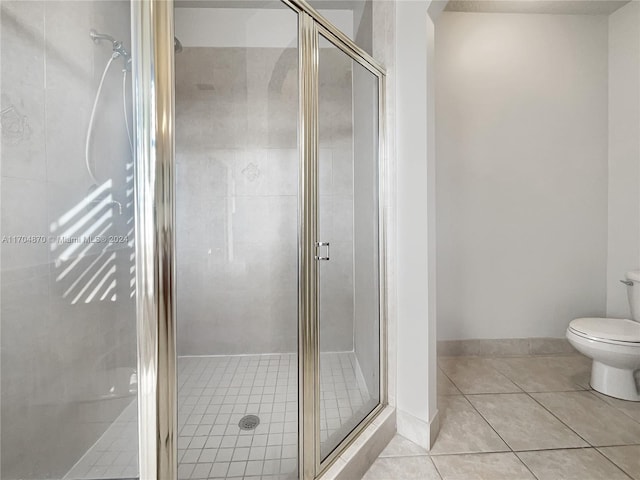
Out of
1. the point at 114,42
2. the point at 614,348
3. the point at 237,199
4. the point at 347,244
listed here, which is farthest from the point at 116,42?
the point at 614,348

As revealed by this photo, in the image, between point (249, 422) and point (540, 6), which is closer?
point (249, 422)

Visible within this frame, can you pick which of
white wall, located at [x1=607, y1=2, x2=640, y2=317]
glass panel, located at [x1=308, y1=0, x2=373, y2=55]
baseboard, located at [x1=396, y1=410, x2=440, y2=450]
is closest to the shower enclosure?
glass panel, located at [x1=308, y1=0, x2=373, y2=55]

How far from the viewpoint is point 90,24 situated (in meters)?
0.82

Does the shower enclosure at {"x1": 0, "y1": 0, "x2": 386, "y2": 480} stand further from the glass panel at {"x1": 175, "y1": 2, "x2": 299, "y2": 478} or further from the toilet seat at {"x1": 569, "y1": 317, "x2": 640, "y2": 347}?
the toilet seat at {"x1": 569, "y1": 317, "x2": 640, "y2": 347}

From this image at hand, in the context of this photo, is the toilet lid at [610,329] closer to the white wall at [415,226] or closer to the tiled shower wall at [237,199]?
the white wall at [415,226]

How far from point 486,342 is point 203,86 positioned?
107 inches

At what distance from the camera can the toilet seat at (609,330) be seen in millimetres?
1793

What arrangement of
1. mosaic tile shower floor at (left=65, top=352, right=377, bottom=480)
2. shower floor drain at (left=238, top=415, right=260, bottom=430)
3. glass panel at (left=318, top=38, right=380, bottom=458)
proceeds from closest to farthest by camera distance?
mosaic tile shower floor at (left=65, top=352, right=377, bottom=480) < shower floor drain at (left=238, top=415, right=260, bottom=430) < glass panel at (left=318, top=38, right=380, bottom=458)

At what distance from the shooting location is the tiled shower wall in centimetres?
86

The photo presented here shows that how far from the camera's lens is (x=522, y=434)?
5.18ft

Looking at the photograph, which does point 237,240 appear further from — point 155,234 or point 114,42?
point 114,42

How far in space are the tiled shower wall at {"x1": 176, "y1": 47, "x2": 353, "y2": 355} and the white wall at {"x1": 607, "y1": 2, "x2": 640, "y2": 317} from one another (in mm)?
2628

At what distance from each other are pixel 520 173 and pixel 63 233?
2945 mm

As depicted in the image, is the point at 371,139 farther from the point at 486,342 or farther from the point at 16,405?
the point at 486,342
